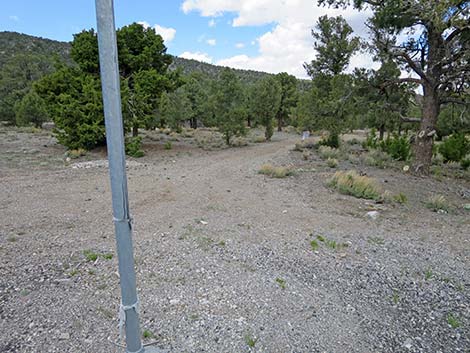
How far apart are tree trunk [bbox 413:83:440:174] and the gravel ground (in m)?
4.30

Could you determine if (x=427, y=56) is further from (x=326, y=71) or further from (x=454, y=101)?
(x=326, y=71)

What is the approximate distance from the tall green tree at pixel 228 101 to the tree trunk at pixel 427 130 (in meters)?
9.67

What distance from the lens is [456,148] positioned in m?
14.3

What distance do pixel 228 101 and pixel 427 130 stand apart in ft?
34.6

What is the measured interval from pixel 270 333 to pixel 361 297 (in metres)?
1.23

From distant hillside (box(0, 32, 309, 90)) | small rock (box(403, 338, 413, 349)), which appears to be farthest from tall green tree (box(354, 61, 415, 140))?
distant hillside (box(0, 32, 309, 90))

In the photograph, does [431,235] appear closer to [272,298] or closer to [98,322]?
[272,298]

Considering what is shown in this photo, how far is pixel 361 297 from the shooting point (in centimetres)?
307

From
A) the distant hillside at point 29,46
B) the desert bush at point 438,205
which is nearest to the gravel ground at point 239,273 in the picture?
the desert bush at point 438,205

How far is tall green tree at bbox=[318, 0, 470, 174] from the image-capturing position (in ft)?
27.2

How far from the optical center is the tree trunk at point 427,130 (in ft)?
32.0

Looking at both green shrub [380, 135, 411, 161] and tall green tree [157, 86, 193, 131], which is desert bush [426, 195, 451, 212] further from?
tall green tree [157, 86, 193, 131]

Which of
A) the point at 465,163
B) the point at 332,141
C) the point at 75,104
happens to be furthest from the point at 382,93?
the point at 75,104

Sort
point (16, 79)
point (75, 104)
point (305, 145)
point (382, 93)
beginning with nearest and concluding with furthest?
point (382, 93), point (75, 104), point (305, 145), point (16, 79)
